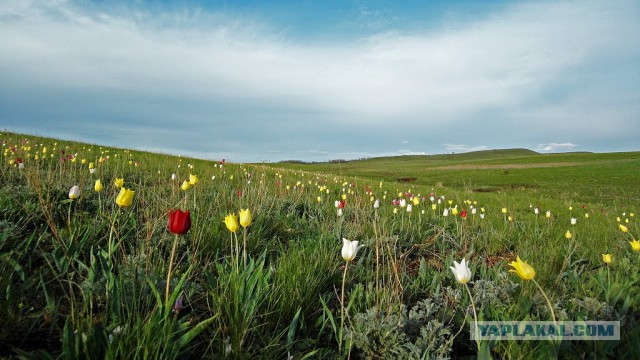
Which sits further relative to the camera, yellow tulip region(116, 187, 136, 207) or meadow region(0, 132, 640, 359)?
yellow tulip region(116, 187, 136, 207)

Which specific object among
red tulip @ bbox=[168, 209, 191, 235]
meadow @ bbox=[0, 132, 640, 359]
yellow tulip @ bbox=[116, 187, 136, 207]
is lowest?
meadow @ bbox=[0, 132, 640, 359]

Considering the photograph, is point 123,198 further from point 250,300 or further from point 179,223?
point 250,300

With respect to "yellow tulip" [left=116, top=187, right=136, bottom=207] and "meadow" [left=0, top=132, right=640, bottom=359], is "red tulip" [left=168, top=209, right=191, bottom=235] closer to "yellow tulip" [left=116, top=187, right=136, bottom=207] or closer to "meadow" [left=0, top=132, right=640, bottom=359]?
"meadow" [left=0, top=132, right=640, bottom=359]

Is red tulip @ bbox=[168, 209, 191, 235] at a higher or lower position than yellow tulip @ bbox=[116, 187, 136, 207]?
lower

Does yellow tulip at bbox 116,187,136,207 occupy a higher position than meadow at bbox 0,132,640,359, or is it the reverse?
yellow tulip at bbox 116,187,136,207

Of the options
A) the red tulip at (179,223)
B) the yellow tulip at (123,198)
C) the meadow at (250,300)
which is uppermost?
the yellow tulip at (123,198)

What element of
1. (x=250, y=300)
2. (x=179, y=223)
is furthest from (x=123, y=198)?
(x=250, y=300)

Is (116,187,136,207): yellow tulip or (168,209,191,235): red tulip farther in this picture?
(116,187,136,207): yellow tulip

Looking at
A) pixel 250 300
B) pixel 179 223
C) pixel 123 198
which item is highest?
pixel 123 198

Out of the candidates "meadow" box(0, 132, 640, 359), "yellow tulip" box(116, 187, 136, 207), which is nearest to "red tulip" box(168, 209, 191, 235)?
"meadow" box(0, 132, 640, 359)

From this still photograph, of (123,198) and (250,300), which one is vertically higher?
(123,198)

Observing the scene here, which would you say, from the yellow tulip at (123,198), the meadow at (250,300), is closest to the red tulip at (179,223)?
the meadow at (250,300)

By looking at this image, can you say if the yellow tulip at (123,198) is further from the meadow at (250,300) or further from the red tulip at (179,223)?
the red tulip at (179,223)

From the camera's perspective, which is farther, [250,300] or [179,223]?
[250,300]
